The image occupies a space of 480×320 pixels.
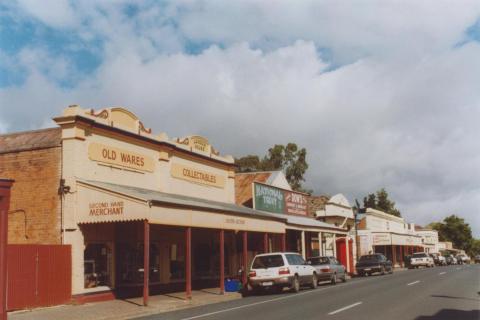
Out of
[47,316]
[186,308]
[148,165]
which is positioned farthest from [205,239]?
[47,316]

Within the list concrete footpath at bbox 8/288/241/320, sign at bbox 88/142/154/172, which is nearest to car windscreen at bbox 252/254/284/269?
concrete footpath at bbox 8/288/241/320

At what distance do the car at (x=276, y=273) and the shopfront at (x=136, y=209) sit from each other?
1.43 m

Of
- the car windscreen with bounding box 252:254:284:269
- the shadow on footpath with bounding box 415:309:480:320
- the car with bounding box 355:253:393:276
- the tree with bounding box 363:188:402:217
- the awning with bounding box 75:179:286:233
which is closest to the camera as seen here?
the shadow on footpath with bounding box 415:309:480:320

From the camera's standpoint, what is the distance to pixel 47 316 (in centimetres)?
1614

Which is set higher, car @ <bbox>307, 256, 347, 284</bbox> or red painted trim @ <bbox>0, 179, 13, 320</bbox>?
red painted trim @ <bbox>0, 179, 13, 320</bbox>

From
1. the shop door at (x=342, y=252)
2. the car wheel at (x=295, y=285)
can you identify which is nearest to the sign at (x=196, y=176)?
the car wheel at (x=295, y=285)

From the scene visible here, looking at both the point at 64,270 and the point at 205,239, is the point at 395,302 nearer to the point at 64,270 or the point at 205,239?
the point at 64,270

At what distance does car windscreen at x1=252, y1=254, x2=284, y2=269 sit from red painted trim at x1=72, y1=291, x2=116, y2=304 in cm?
613

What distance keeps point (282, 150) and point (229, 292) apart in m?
44.9

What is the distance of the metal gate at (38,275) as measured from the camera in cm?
1738

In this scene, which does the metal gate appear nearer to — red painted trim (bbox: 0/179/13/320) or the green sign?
red painted trim (bbox: 0/179/13/320)

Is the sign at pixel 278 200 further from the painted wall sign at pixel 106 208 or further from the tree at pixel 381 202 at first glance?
the tree at pixel 381 202

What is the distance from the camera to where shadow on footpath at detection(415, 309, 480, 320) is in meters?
13.0

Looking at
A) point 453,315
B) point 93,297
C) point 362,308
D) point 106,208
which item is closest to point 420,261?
point 93,297
